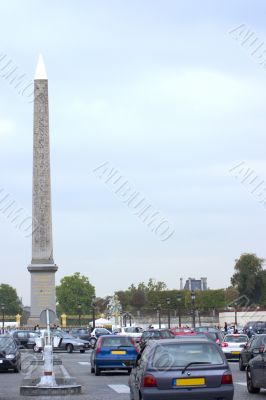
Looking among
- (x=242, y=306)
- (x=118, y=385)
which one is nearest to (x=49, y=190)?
(x=118, y=385)

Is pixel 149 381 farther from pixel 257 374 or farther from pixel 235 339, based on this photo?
pixel 235 339

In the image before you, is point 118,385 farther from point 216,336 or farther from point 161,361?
point 216,336

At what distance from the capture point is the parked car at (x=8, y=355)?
34.2 meters

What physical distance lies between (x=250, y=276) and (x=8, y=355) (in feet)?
333

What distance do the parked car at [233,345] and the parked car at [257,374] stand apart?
20182mm

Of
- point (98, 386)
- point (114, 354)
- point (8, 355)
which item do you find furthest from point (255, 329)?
point (98, 386)

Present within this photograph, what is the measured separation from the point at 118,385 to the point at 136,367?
9.64 m

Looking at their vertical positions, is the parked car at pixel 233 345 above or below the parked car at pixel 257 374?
above

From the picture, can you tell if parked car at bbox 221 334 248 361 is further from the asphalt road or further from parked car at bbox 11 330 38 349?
parked car at bbox 11 330 38 349

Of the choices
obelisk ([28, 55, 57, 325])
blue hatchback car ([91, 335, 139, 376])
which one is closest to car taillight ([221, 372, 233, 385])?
blue hatchback car ([91, 335, 139, 376])

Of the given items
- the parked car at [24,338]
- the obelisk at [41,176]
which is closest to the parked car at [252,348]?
the parked car at [24,338]

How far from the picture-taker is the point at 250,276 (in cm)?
13400

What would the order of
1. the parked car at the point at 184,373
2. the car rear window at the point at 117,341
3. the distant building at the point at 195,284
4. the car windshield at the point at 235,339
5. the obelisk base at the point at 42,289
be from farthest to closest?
1. the distant building at the point at 195,284
2. the obelisk base at the point at 42,289
3. the car windshield at the point at 235,339
4. the car rear window at the point at 117,341
5. the parked car at the point at 184,373

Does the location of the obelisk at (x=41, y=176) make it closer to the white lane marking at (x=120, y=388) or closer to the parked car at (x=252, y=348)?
the parked car at (x=252, y=348)
